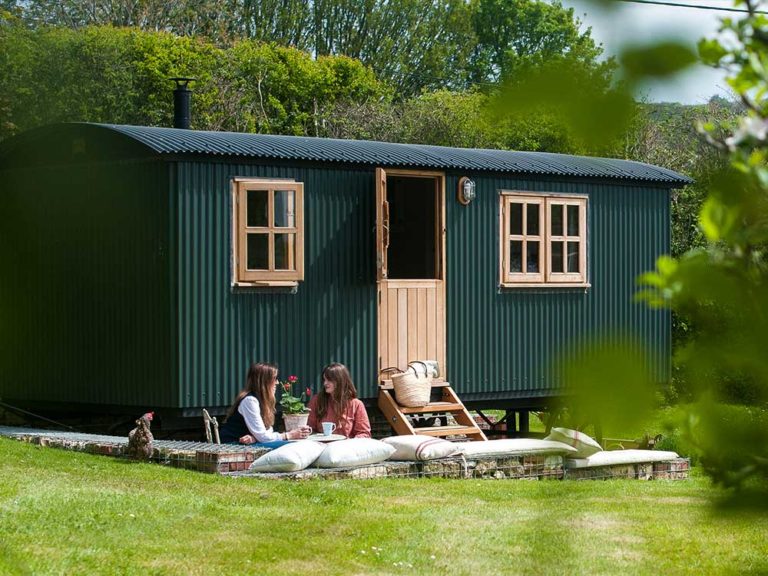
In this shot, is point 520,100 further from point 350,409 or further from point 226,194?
point 226,194

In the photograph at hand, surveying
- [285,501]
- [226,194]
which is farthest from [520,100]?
[226,194]

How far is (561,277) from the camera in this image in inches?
540

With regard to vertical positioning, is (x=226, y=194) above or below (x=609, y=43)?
above

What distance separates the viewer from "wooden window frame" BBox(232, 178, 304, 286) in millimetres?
11680

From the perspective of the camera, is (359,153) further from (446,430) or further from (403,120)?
(403,120)

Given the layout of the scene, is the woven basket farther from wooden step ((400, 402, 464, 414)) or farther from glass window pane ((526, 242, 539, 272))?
glass window pane ((526, 242, 539, 272))

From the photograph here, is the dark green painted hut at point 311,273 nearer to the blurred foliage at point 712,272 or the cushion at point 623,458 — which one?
the cushion at point 623,458

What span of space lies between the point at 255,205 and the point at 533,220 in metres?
3.09

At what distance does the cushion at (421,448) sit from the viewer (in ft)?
34.0

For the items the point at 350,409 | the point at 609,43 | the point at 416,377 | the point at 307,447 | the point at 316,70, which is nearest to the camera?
the point at 609,43

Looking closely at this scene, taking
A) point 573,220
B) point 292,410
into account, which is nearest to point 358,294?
point 292,410

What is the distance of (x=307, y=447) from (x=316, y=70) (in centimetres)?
2076

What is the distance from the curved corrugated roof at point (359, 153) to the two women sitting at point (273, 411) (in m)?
2.01

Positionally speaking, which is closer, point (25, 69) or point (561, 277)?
point (25, 69)
